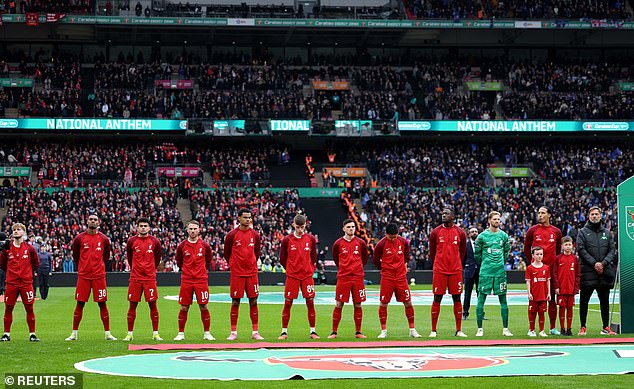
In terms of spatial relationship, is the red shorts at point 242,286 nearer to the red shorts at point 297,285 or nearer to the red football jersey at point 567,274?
the red shorts at point 297,285

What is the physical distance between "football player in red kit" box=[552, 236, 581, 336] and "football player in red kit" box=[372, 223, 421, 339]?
9.77 ft

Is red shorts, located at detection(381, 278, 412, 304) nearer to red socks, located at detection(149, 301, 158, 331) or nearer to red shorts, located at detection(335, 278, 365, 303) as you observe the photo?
red shorts, located at detection(335, 278, 365, 303)

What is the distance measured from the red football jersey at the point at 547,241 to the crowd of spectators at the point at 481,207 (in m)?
27.4

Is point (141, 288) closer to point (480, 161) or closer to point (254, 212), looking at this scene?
point (254, 212)

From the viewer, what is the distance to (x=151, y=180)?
2101 inches

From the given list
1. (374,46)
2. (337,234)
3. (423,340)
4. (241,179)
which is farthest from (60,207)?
(423,340)

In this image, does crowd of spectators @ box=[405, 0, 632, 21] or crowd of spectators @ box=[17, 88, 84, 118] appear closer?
crowd of spectators @ box=[17, 88, 84, 118]

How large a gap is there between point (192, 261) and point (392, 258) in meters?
3.76

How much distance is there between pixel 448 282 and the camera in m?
17.2

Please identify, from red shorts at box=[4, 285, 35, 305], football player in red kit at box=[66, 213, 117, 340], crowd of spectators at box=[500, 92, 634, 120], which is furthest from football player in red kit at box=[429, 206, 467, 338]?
crowd of spectators at box=[500, 92, 634, 120]

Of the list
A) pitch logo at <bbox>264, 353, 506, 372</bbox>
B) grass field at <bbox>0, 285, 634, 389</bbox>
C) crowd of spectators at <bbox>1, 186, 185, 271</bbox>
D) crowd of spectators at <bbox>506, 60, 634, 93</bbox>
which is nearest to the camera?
grass field at <bbox>0, 285, 634, 389</bbox>

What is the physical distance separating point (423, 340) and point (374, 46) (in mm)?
50966

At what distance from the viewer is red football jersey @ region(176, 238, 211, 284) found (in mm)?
16641

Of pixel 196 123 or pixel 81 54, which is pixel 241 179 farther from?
pixel 81 54
